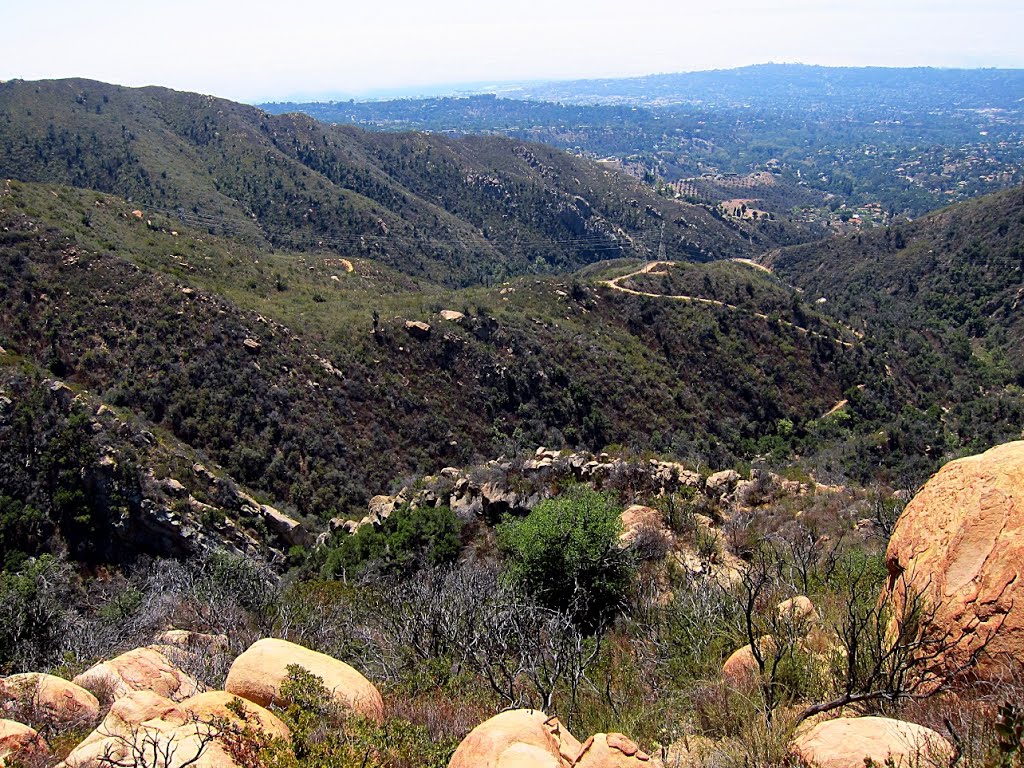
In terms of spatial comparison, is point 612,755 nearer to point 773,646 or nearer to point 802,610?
point 773,646

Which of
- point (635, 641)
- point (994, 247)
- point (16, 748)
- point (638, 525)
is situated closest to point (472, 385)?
point (638, 525)

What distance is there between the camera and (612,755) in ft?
20.7

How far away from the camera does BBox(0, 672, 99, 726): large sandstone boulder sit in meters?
9.09

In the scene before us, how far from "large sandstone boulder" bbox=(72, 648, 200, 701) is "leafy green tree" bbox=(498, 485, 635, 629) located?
8051mm

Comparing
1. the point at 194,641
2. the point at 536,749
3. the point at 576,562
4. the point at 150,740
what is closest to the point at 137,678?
the point at 194,641

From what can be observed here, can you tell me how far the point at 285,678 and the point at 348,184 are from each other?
136m

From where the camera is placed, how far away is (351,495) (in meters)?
35.2

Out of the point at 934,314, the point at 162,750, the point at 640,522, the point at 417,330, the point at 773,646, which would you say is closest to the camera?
the point at 162,750

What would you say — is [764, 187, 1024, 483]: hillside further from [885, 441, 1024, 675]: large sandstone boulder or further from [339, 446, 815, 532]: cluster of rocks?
[885, 441, 1024, 675]: large sandstone boulder

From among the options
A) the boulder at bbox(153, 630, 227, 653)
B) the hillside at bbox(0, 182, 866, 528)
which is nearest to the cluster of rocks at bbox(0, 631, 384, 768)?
the boulder at bbox(153, 630, 227, 653)

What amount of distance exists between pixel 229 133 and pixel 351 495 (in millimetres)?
114992

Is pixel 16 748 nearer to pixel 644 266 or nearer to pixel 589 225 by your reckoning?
pixel 644 266

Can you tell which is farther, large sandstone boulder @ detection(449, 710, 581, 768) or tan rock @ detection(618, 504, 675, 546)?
tan rock @ detection(618, 504, 675, 546)

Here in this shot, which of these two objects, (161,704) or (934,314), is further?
(934,314)
